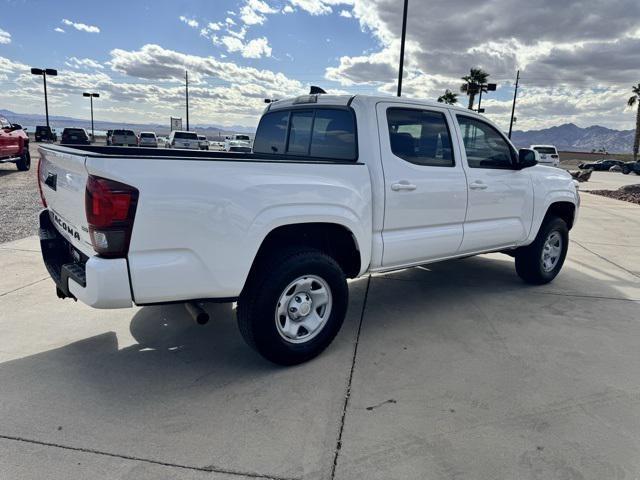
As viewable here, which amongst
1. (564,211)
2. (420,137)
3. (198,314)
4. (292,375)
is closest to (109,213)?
(198,314)

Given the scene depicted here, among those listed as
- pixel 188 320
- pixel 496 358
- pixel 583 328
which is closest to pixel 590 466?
pixel 496 358

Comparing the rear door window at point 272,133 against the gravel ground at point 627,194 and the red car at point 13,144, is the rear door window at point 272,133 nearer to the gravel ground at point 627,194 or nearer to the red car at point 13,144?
the red car at point 13,144

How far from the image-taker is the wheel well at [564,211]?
5.52m

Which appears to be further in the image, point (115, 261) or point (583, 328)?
point (583, 328)

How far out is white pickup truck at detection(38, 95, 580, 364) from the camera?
2559 mm

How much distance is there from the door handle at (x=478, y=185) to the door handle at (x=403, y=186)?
0.82 m

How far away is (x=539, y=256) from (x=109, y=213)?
4652 mm

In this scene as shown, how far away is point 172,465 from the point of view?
2.32m

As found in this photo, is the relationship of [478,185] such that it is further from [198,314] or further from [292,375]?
[198,314]

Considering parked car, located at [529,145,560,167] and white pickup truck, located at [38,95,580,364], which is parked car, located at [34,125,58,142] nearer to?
parked car, located at [529,145,560,167]

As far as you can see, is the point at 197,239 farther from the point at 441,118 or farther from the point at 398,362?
the point at 441,118

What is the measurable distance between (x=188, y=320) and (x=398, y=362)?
6.27ft

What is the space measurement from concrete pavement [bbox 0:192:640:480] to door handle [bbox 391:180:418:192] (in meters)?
1.25

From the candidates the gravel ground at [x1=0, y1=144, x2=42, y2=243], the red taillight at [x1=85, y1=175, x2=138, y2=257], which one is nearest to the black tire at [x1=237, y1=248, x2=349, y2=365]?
the red taillight at [x1=85, y1=175, x2=138, y2=257]
